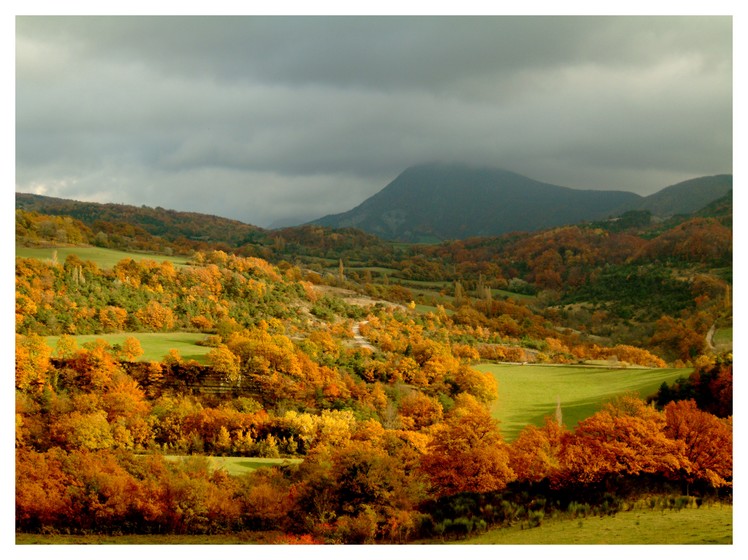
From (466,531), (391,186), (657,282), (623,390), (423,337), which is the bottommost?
(466,531)

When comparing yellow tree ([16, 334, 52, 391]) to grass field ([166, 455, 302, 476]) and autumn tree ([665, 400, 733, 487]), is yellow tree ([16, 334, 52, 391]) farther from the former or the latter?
autumn tree ([665, 400, 733, 487])

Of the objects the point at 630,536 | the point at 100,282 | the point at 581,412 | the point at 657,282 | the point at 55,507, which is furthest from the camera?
the point at 657,282

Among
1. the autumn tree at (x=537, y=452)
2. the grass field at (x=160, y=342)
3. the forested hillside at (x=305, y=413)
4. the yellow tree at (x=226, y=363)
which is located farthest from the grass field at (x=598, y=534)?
the grass field at (x=160, y=342)

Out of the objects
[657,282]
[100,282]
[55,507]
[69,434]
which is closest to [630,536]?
[55,507]

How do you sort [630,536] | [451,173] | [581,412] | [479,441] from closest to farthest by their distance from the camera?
1. [630,536]
2. [479,441]
3. [581,412]
4. [451,173]

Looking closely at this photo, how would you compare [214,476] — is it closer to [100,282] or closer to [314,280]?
[100,282]

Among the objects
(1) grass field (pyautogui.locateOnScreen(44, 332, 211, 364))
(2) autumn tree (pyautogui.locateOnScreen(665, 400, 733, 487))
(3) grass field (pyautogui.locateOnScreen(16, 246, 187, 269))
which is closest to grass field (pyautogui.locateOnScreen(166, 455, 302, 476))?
(1) grass field (pyautogui.locateOnScreen(44, 332, 211, 364))

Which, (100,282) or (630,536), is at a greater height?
(100,282)
